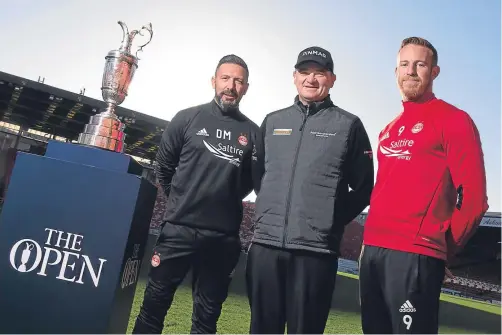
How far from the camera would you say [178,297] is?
6.20 metres

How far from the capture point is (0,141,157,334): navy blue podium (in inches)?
78.5

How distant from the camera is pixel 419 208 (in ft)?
6.58

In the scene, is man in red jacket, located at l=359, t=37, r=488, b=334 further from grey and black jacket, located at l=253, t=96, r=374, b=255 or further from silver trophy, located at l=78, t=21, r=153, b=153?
silver trophy, located at l=78, t=21, r=153, b=153

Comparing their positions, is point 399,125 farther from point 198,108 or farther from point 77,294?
point 77,294

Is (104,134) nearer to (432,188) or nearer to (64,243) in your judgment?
(64,243)

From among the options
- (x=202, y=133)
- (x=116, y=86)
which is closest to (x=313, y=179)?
(x=202, y=133)

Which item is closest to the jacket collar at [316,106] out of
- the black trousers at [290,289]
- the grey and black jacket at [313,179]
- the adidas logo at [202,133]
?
the grey and black jacket at [313,179]

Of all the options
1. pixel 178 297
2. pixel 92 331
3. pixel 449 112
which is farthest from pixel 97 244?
pixel 178 297

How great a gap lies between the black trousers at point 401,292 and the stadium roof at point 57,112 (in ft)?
42.6

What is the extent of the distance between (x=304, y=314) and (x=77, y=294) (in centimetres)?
110

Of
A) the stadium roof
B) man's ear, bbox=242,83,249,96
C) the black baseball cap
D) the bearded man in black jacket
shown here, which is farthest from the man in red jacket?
the stadium roof

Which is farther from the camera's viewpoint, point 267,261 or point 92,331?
point 267,261

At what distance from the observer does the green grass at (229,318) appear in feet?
15.4

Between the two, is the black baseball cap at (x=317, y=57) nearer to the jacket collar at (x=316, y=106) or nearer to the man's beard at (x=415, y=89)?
the jacket collar at (x=316, y=106)
